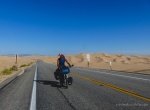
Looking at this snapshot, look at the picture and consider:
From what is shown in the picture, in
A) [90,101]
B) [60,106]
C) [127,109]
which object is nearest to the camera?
[127,109]

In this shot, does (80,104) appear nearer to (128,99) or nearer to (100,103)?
(100,103)

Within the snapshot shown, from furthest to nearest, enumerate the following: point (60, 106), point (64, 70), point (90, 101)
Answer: point (64, 70)
point (90, 101)
point (60, 106)

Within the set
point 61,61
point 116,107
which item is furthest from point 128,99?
point 61,61

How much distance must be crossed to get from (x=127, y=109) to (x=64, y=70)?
5.92 metres

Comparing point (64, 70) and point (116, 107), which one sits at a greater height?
point (64, 70)

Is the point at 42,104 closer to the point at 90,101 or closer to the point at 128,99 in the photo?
the point at 90,101

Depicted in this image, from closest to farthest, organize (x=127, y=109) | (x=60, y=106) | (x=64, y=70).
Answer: (x=127, y=109) < (x=60, y=106) < (x=64, y=70)

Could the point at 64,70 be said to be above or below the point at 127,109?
above

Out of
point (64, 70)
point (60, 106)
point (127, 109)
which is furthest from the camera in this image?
point (64, 70)

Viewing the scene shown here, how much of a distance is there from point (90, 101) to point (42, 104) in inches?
69.2

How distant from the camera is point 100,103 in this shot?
780 centimetres

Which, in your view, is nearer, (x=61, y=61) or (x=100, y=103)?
(x=100, y=103)

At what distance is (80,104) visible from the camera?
25.4 ft

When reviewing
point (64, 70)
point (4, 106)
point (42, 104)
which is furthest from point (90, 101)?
point (64, 70)
